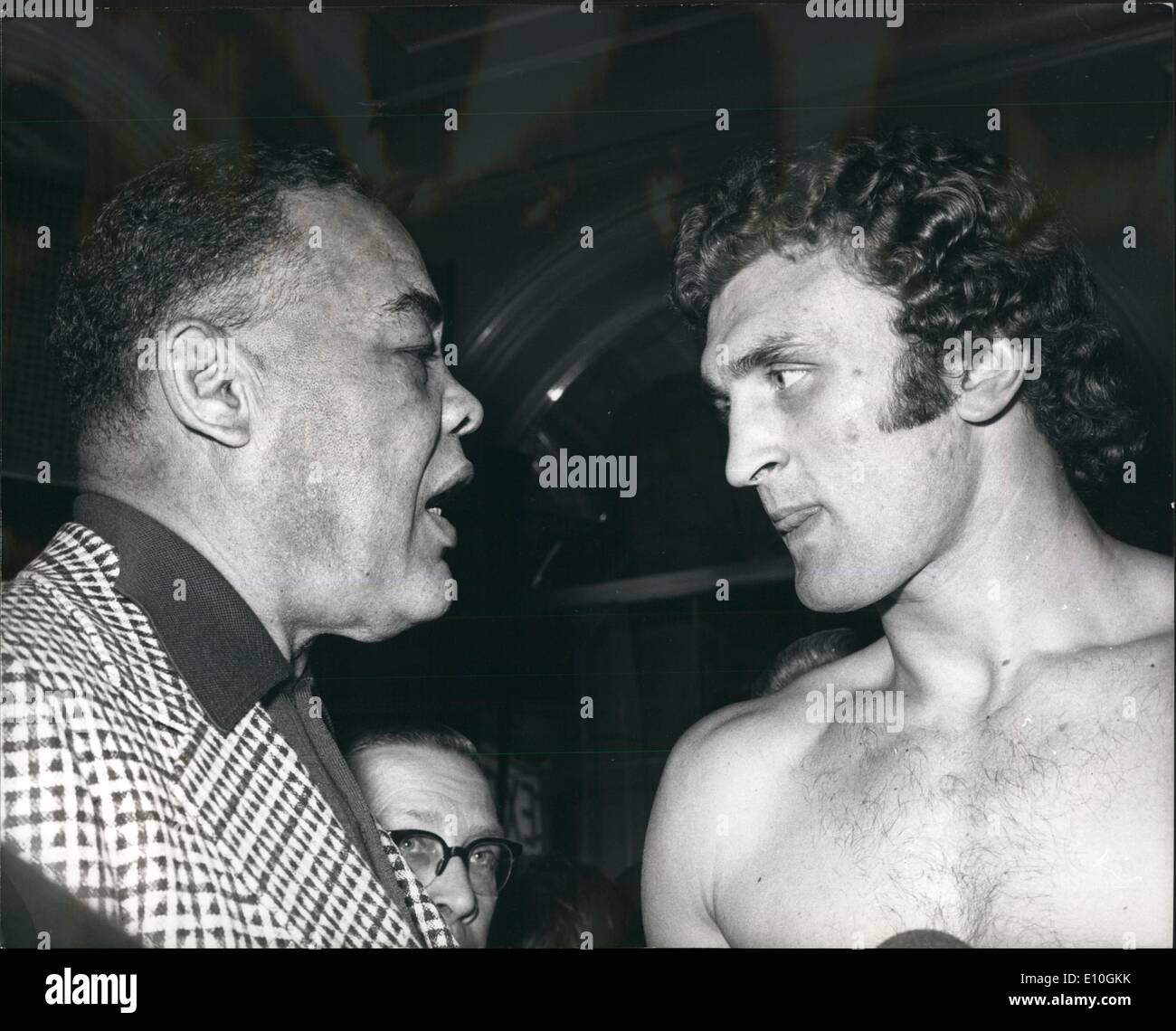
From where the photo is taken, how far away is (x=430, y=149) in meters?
3.06

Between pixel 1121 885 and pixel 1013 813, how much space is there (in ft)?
0.86

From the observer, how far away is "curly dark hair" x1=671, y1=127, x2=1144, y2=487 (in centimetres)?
289

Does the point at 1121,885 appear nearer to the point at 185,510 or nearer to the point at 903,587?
the point at 903,587

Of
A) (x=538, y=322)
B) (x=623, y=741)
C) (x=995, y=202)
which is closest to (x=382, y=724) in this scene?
(x=623, y=741)

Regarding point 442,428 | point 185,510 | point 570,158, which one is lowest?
point 185,510

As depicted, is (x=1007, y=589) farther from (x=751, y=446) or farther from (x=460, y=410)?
(x=460, y=410)

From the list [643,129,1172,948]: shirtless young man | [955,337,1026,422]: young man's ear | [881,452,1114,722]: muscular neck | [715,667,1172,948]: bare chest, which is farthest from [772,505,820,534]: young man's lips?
[715,667,1172,948]: bare chest

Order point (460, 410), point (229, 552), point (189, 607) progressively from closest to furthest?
point (189, 607)
point (229, 552)
point (460, 410)

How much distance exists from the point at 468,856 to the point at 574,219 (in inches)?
60.0

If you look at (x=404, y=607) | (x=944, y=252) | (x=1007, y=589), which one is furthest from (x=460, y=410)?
(x=1007, y=589)

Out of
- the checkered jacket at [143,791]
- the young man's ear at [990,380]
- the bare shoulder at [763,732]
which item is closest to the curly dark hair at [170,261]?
the checkered jacket at [143,791]

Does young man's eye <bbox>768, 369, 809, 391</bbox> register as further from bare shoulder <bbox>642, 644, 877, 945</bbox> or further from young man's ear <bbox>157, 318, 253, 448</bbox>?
young man's ear <bbox>157, 318, 253, 448</bbox>

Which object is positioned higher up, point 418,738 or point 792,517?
point 792,517

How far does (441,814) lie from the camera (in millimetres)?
2971
